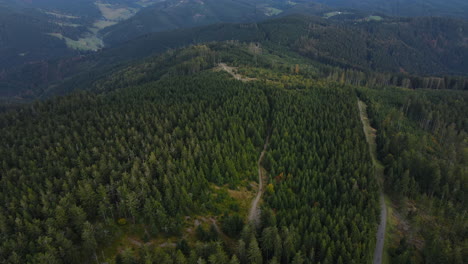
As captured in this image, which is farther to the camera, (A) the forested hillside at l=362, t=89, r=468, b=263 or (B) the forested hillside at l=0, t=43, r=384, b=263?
(A) the forested hillside at l=362, t=89, r=468, b=263

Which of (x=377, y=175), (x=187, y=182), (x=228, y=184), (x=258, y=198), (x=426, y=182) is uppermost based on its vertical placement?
(x=187, y=182)

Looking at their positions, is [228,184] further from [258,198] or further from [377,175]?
[377,175]

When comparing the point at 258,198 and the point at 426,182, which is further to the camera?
the point at 426,182

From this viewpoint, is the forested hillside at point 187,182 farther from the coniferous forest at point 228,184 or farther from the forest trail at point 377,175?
the forest trail at point 377,175

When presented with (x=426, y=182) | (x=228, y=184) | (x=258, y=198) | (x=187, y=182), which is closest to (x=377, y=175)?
(x=426, y=182)

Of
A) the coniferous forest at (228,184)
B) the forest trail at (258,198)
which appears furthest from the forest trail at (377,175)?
the forest trail at (258,198)

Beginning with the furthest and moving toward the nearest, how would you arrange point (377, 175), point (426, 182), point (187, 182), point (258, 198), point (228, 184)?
1. point (377, 175)
2. point (426, 182)
3. point (228, 184)
4. point (258, 198)
5. point (187, 182)

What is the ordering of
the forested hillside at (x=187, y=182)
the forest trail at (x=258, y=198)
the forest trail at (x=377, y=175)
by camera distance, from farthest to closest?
1. the forest trail at (x=258, y=198)
2. the forest trail at (x=377, y=175)
3. the forested hillside at (x=187, y=182)

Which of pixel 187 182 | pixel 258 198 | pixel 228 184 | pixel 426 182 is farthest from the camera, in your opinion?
pixel 426 182

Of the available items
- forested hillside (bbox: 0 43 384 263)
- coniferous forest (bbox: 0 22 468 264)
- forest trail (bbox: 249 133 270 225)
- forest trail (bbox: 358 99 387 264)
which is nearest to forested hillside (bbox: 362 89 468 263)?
coniferous forest (bbox: 0 22 468 264)

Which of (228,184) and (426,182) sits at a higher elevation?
(228,184)

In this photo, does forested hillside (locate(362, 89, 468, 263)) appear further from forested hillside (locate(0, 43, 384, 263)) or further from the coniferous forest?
forested hillside (locate(0, 43, 384, 263))

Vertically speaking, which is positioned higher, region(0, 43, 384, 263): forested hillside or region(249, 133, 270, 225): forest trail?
region(0, 43, 384, 263): forested hillside
